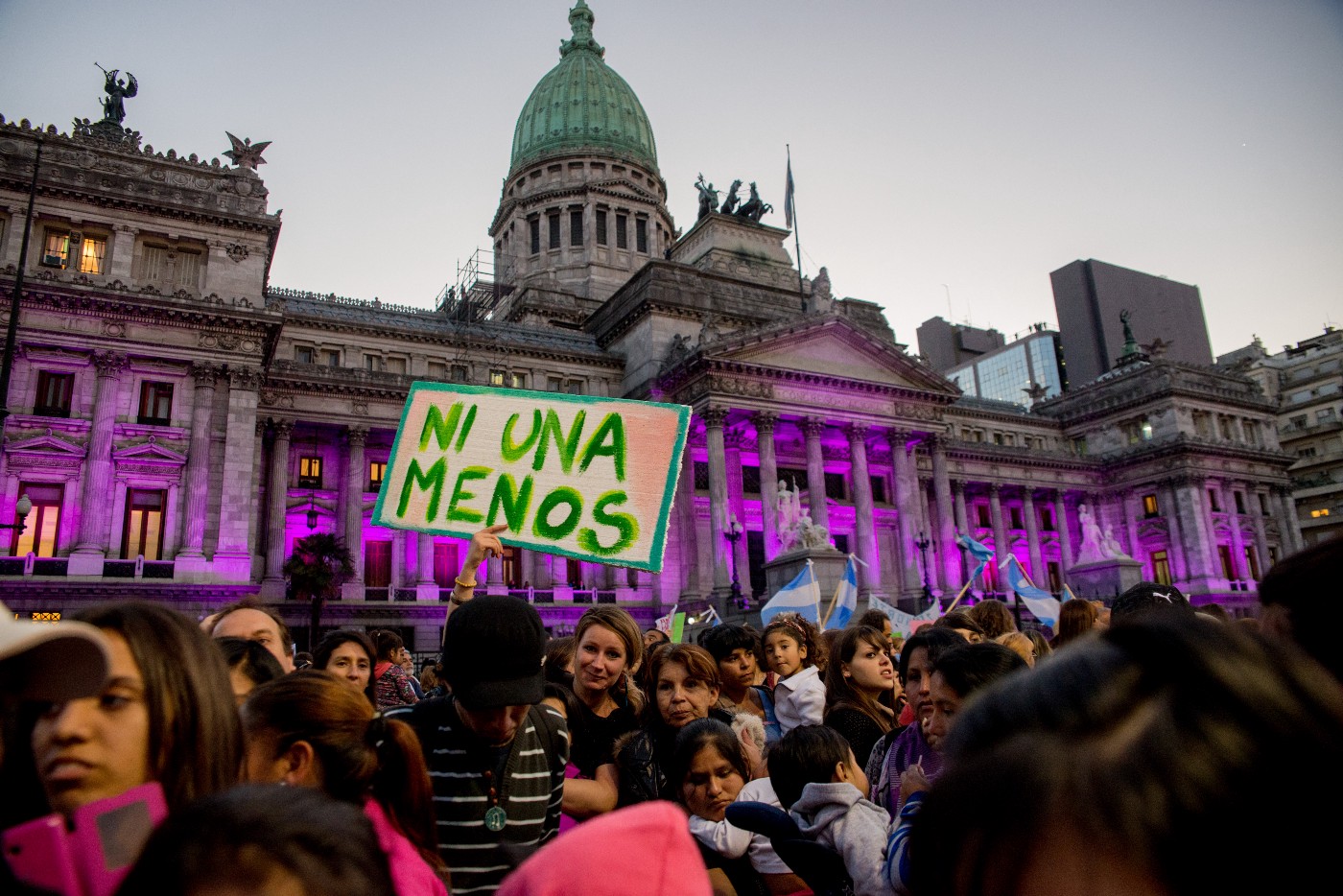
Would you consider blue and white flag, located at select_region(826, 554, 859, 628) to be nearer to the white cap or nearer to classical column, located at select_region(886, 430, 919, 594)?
the white cap

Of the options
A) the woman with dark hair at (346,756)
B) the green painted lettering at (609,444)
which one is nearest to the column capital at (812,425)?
the green painted lettering at (609,444)

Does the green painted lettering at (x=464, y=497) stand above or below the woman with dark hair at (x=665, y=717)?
above

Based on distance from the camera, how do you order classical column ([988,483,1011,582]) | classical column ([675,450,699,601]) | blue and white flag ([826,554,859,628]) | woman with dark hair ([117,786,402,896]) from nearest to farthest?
woman with dark hair ([117,786,402,896]) < blue and white flag ([826,554,859,628]) < classical column ([675,450,699,601]) < classical column ([988,483,1011,582])

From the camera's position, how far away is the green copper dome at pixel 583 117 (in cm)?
6688

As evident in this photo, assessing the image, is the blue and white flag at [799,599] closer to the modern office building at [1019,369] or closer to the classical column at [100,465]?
the classical column at [100,465]

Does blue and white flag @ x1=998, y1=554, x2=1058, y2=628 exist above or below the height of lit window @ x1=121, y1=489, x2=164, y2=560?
below

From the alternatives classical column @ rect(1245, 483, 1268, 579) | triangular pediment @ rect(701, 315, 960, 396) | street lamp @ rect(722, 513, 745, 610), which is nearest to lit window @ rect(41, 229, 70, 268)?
triangular pediment @ rect(701, 315, 960, 396)

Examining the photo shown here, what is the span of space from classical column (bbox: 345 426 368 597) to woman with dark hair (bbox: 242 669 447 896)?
35.0 meters

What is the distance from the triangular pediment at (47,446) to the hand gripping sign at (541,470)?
90.8ft

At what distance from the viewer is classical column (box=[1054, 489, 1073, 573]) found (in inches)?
2152

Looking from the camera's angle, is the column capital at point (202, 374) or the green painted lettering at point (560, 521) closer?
the green painted lettering at point (560, 521)

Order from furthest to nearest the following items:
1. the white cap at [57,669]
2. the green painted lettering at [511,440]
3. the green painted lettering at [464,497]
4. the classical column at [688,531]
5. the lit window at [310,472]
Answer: the classical column at [688,531]
the lit window at [310,472]
the green painted lettering at [511,440]
the green painted lettering at [464,497]
the white cap at [57,669]

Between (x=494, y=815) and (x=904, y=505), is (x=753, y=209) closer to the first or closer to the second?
(x=904, y=505)

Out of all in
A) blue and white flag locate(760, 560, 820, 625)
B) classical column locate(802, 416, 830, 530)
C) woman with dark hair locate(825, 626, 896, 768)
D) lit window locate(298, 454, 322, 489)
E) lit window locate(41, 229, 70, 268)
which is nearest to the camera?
woman with dark hair locate(825, 626, 896, 768)
